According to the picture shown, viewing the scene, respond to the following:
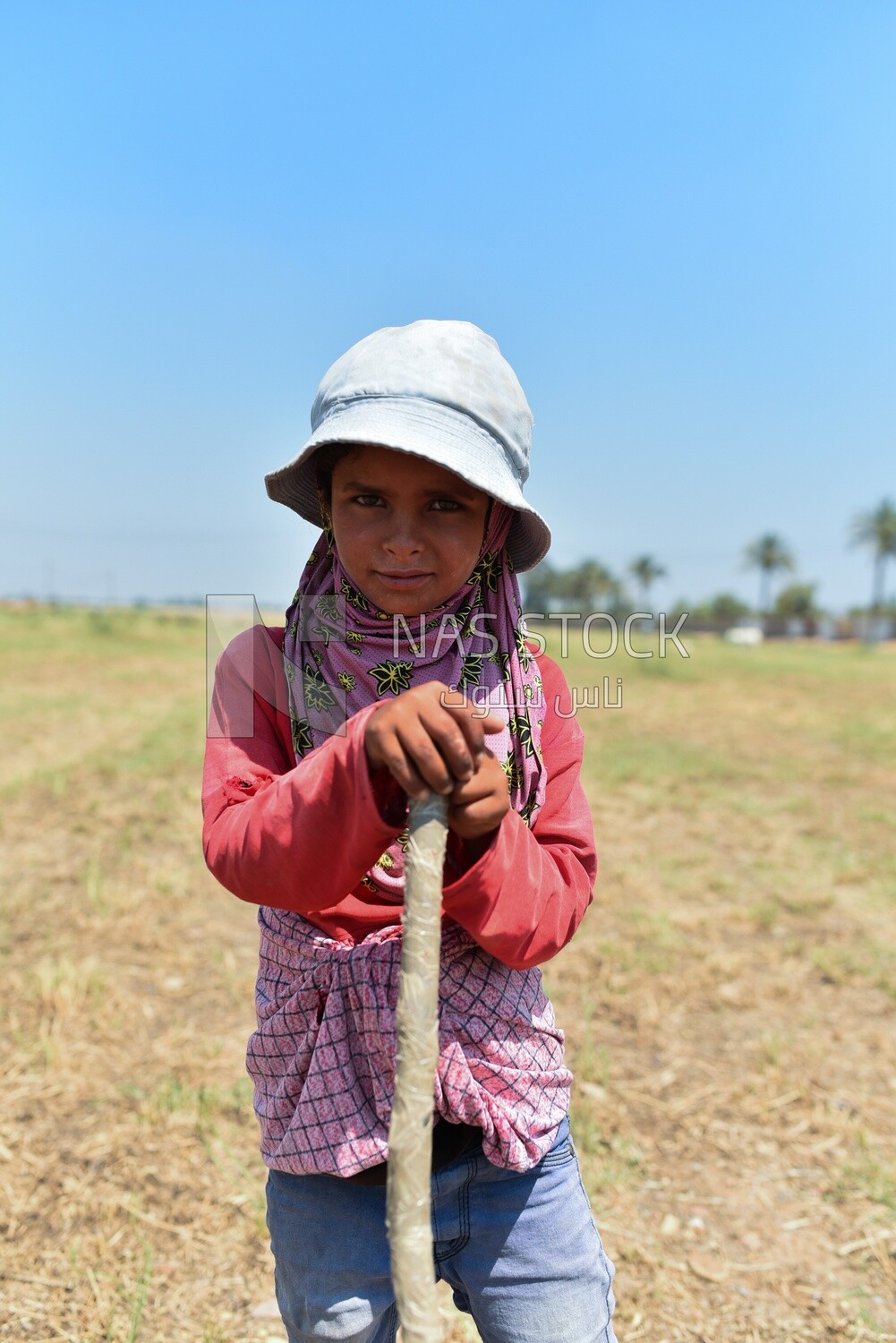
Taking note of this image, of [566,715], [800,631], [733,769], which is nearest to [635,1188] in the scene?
[566,715]

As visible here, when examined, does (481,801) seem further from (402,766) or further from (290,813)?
(290,813)

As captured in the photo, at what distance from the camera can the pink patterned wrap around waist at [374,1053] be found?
1.39m

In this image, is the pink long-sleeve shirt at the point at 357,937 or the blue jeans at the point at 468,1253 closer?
the pink long-sleeve shirt at the point at 357,937

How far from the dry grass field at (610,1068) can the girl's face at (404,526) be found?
5.86 ft

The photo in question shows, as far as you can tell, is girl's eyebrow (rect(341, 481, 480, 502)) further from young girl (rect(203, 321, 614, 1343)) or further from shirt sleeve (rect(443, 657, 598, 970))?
shirt sleeve (rect(443, 657, 598, 970))

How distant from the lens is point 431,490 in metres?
1.38

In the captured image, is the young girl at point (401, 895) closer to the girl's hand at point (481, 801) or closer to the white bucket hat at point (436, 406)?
the white bucket hat at point (436, 406)

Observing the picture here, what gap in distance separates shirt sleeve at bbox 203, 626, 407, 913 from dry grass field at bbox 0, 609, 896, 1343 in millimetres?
1491

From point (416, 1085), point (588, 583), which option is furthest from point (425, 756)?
point (588, 583)

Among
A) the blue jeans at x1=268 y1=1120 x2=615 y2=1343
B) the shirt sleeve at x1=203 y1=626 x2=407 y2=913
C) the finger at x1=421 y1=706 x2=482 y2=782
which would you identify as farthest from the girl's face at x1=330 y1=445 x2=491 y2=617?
the blue jeans at x1=268 y1=1120 x2=615 y2=1343

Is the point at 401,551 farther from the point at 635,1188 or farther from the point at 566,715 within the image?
the point at 635,1188

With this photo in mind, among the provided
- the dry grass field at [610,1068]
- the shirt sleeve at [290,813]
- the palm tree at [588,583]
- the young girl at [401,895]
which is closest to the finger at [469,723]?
the shirt sleeve at [290,813]

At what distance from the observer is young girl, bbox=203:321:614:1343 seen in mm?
1370

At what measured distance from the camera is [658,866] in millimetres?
5910
